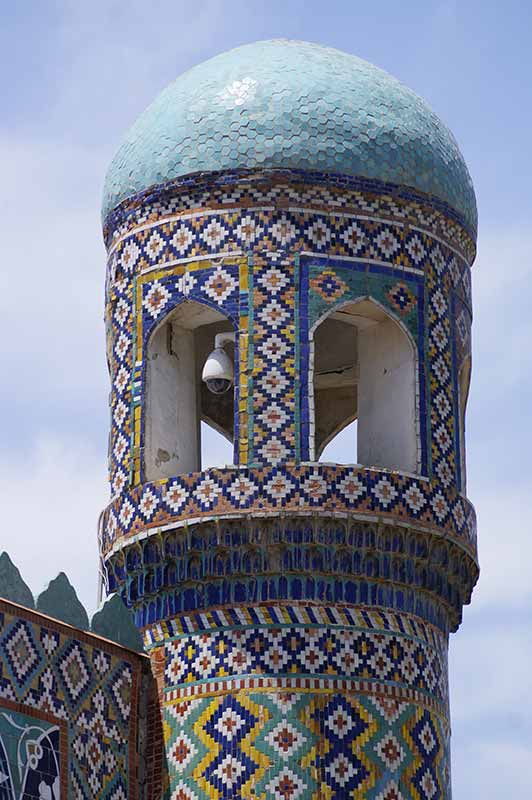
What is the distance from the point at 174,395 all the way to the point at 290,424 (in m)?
1.18

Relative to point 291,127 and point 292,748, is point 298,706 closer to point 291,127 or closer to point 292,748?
point 292,748

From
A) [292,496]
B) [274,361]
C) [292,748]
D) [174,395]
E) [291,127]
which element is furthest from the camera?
[174,395]

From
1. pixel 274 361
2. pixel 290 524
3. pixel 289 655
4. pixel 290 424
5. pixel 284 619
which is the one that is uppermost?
pixel 274 361

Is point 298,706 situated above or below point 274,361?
below

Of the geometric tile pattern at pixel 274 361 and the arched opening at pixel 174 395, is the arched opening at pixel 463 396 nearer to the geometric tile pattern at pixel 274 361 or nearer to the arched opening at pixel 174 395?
the geometric tile pattern at pixel 274 361

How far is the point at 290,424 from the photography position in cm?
1777

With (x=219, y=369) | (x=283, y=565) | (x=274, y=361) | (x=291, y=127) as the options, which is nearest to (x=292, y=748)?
(x=283, y=565)

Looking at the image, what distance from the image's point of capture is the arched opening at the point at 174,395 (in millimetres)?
18344

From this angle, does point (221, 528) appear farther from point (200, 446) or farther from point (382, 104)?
point (382, 104)

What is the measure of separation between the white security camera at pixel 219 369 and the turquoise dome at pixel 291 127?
114 cm

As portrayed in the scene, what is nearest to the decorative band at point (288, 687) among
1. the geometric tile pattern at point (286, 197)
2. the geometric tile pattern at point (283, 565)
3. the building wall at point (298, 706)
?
the building wall at point (298, 706)

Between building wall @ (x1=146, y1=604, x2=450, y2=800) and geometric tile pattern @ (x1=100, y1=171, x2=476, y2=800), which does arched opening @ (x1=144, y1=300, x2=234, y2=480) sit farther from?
building wall @ (x1=146, y1=604, x2=450, y2=800)

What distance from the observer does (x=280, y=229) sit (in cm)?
1817

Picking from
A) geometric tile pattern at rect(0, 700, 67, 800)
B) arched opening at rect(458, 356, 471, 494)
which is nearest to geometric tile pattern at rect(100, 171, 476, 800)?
arched opening at rect(458, 356, 471, 494)
